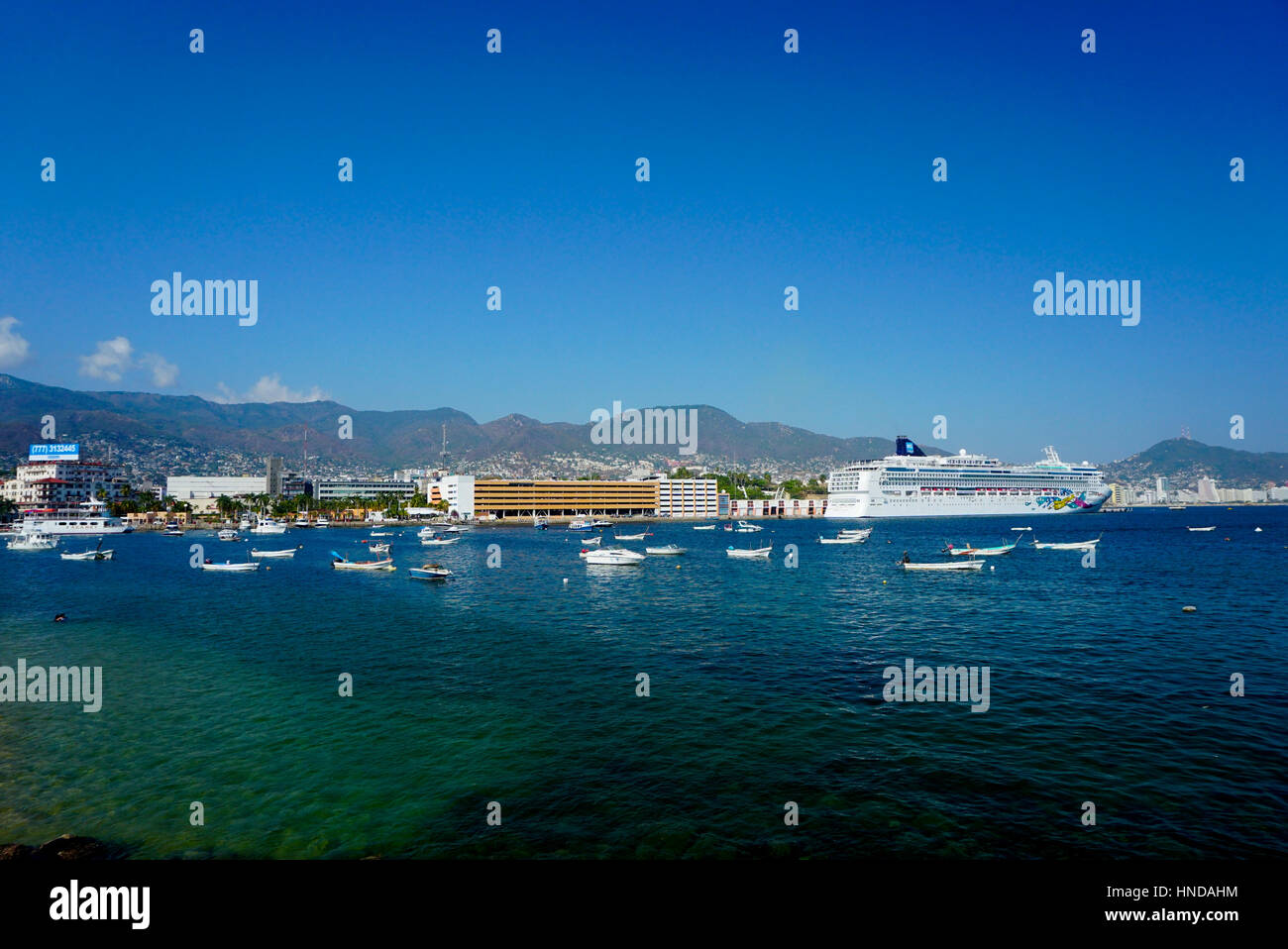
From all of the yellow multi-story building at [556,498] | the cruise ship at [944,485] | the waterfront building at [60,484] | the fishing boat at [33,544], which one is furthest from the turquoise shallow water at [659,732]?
the waterfront building at [60,484]

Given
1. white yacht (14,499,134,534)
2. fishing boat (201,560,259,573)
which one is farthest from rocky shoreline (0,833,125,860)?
white yacht (14,499,134,534)

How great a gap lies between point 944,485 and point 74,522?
573 ft

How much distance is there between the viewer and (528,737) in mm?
18297

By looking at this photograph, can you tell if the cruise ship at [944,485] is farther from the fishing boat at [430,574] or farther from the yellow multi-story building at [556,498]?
the fishing boat at [430,574]

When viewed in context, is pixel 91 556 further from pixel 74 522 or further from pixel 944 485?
pixel 944 485

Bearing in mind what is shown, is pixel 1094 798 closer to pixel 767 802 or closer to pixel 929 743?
pixel 929 743

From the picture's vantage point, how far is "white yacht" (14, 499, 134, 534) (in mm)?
123188

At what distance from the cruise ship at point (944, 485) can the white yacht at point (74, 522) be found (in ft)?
491

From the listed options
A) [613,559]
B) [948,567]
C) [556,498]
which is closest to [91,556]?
[613,559]

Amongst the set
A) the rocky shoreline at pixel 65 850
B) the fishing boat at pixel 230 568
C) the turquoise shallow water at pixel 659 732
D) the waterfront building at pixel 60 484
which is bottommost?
the fishing boat at pixel 230 568

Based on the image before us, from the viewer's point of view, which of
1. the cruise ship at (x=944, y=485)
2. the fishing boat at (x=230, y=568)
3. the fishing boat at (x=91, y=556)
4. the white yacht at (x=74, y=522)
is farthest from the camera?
the cruise ship at (x=944, y=485)

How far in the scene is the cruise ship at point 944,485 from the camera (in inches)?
6033
